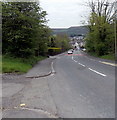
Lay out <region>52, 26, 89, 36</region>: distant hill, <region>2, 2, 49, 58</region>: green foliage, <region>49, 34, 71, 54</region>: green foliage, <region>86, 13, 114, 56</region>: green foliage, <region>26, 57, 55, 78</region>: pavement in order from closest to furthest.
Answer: <region>26, 57, 55, 78</region>: pavement < <region>2, 2, 49, 58</region>: green foliage < <region>86, 13, 114, 56</region>: green foliage < <region>52, 26, 89, 36</region>: distant hill < <region>49, 34, 71, 54</region>: green foliage

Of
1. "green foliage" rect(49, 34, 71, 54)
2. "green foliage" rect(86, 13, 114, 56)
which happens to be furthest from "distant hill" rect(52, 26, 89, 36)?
"green foliage" rect(86, 13, 114, 56)

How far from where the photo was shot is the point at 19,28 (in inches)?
785

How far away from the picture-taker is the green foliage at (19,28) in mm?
19484

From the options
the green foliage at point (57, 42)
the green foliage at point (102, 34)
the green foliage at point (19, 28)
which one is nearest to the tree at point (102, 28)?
the green foliage at point (102, 34)

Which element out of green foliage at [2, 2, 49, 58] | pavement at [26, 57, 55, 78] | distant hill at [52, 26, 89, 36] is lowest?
pavement at [26, 57, 55, 78]

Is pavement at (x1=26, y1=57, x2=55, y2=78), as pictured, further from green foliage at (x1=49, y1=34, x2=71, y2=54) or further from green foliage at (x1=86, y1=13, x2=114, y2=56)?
green foliage at (x1=49, y1=34, x2=71, y2=54)

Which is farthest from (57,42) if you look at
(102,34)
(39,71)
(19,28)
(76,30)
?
(76,30)

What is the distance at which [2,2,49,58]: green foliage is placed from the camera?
1948 centimetres

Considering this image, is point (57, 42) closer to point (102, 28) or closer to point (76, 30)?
point (102, 28)

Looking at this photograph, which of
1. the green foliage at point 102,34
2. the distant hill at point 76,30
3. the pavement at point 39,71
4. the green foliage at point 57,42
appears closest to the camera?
the pavement at point 39,71

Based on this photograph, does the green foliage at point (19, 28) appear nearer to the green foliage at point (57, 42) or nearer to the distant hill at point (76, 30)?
the distant hill at point (76, 30)

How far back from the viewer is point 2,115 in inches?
200

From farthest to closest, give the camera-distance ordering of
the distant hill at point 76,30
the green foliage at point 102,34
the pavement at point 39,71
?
the distant hill at point 76,30 → the green foliage at point 102,34 → the pavement at point 39,71

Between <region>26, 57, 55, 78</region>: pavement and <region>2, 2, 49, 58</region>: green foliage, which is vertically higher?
<region>2, 2, 49, 58</region>: green foliage
